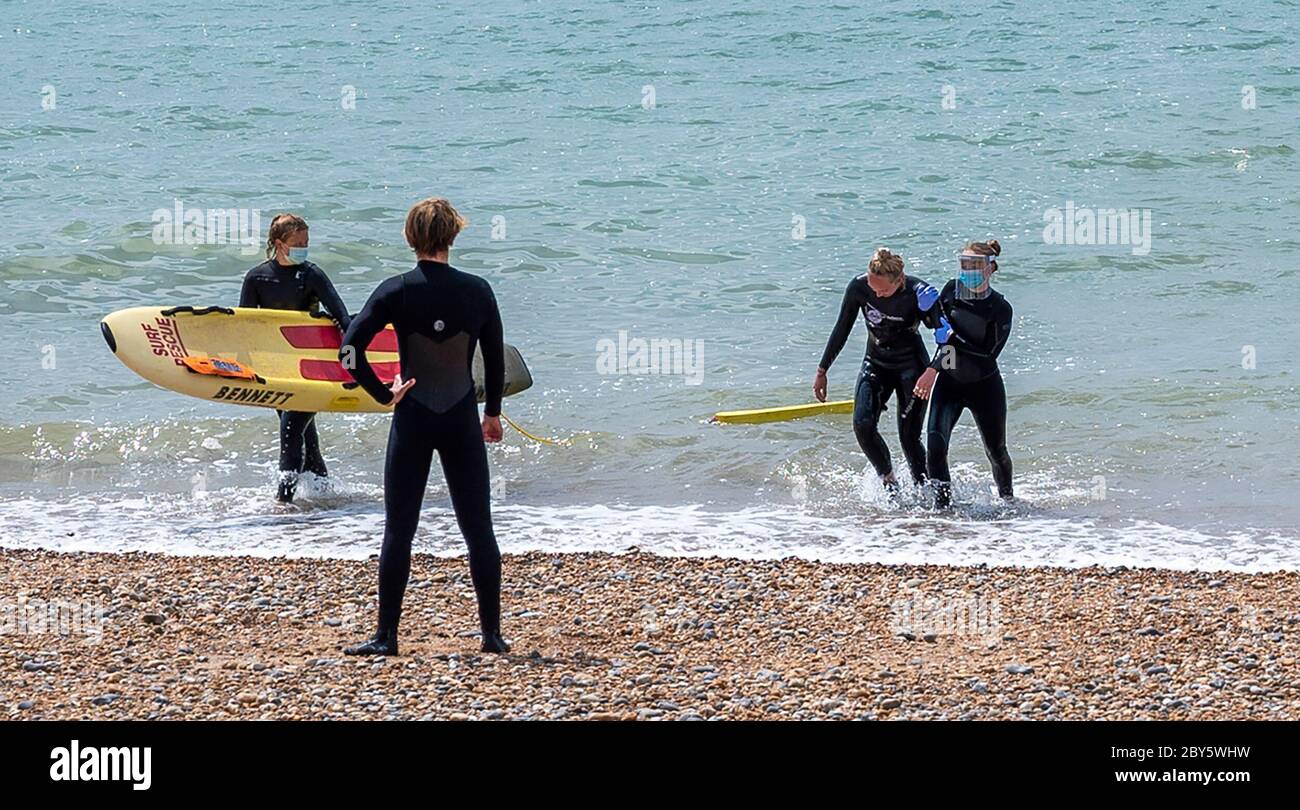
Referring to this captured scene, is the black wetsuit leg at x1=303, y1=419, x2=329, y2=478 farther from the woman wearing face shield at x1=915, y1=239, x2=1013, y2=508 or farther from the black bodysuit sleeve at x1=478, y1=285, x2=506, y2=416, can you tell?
the black bodysuit sleeve at x1=478, y1=285, x2=506, y2=416

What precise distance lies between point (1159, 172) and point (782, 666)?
15672mm

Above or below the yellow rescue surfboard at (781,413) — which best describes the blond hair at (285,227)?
above

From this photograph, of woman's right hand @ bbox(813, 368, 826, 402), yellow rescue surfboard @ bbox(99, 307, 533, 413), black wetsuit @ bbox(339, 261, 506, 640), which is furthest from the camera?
yellow rescue surfboard @ bbox(99, 307, 533, 413)

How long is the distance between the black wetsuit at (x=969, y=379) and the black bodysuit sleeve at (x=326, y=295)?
3.50 m

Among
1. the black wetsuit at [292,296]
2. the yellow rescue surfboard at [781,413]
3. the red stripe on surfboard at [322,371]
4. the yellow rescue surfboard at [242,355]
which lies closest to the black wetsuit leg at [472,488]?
the black wetsuit at [292,296]

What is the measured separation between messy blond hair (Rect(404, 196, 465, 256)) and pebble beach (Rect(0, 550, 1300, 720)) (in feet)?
5.41

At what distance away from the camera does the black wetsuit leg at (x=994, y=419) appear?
9.30m

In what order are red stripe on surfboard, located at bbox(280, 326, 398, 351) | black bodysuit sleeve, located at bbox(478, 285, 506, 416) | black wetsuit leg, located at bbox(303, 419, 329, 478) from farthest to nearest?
black wetsuit leg, located at bbox(303, 419, 329, 478), red stripe on surfboard, located at bbox(280, 326, 398, 351), black bodysuit sleeve, located at bbox(478, 285, 506, 416)

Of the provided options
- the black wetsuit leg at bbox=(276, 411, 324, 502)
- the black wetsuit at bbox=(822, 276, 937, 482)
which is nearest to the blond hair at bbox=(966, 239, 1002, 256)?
the black wetsuit at bbox=(822, 276, 937, 482)

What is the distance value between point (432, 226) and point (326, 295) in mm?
3588

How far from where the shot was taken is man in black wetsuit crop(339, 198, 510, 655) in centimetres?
597

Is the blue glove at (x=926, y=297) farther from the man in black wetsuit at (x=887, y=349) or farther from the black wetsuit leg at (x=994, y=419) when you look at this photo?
the black wetsuit leg at (x=994, y=419)

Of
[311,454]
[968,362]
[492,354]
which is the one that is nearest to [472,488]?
[492,354]
